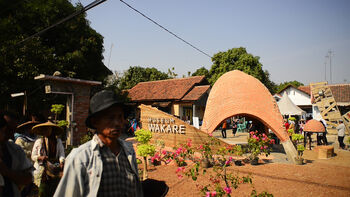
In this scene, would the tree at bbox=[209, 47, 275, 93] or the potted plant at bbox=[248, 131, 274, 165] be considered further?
the tree at bbox=[209, 47, 275, 93]

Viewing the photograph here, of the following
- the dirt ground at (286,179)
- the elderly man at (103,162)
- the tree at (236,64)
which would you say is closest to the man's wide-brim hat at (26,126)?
the dirt ground at (286,179)

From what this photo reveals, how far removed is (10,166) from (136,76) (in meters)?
32.8

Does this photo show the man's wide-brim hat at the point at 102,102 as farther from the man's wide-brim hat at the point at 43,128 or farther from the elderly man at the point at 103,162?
the man's wide-brim hat at the point at 43,128

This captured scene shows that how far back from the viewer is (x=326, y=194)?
544cm

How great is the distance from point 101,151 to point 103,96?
49 cm

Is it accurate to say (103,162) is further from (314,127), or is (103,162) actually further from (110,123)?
(314,127)

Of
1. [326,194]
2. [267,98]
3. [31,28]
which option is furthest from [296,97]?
[31,28]

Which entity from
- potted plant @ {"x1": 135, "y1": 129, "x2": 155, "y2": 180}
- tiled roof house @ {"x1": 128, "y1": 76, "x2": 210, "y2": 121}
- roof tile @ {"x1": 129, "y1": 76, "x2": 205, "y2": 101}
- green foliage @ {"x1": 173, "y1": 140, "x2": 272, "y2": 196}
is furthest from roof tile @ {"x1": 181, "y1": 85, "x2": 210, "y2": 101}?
potted plant @ {"x1": 135, "y1": 129, "x2": 155, "y2": 180}

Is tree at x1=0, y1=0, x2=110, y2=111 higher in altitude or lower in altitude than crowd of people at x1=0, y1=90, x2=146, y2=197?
higher

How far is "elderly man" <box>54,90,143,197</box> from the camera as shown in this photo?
1.71 meters

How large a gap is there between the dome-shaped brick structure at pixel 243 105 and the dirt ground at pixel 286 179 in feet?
6.11

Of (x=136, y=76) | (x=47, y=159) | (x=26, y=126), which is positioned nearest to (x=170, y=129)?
(x=26, y=126)

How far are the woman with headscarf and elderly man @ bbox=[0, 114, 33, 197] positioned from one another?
1.41m

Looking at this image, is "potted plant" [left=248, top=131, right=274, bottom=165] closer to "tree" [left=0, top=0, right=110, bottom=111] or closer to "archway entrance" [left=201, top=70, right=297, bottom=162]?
"archway entrance" [left=201, top=70, right=297, bottom=162]
